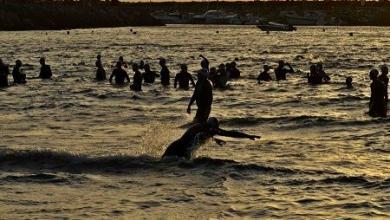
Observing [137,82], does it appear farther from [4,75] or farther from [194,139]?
[194,139]

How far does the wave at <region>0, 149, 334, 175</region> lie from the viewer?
48.4 ft

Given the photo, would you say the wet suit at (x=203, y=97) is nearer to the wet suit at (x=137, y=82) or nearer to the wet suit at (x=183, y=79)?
the wet suit at (x=183, y=79)

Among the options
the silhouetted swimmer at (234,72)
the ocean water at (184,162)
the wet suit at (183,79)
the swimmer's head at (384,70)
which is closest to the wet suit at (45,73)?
the ocean water at (184,162)

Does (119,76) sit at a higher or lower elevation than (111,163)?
higher

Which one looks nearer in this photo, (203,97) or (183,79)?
(203,97)

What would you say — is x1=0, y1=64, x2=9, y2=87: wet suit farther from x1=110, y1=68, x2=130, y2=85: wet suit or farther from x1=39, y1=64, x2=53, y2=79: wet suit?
x1=110, y1=68, x2=130, y2=85: wet suit

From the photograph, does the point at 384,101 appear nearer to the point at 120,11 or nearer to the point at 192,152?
the point at 192,152

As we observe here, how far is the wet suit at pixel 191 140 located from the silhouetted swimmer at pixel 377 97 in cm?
708

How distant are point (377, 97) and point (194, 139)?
8141 mm

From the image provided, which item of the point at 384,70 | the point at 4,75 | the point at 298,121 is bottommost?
the point at 298,121

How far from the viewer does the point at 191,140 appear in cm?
1480

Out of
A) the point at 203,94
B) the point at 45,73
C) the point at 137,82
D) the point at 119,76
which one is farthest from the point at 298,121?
the point at 45,73

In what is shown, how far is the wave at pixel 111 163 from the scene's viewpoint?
14.8m

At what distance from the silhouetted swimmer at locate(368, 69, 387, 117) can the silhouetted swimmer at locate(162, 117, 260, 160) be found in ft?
22.9
